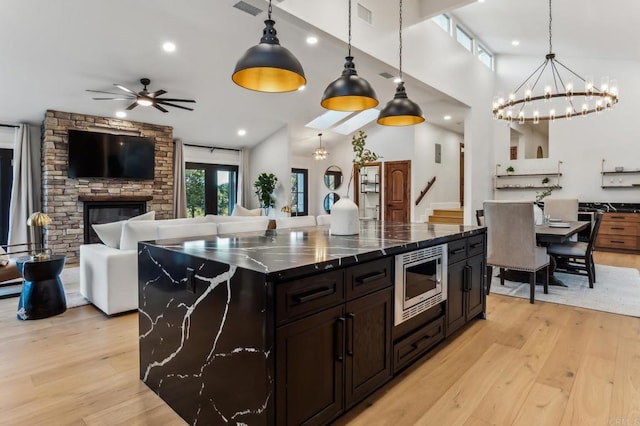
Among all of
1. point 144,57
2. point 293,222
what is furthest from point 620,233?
point 144,57

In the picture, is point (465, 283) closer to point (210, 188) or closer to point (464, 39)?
point (464, 39)

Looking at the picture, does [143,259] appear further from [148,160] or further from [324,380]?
[148,160]

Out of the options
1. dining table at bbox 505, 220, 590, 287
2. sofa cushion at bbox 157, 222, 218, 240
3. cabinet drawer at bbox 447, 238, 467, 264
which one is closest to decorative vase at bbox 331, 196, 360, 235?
cabinet drawer at bbox 447, 238, 467, 264

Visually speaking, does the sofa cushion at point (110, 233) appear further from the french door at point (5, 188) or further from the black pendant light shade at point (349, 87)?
the french door at point (5, 188)

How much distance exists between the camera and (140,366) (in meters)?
2.32

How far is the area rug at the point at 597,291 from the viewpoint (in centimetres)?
373

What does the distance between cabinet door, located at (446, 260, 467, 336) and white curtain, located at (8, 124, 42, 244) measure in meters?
7.16

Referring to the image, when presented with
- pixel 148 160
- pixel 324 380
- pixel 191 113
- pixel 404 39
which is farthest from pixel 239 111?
pixel 324 380

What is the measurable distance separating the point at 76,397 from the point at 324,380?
5.15 feet

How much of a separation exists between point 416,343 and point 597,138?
7.86m

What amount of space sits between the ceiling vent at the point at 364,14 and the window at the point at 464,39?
10.6ft

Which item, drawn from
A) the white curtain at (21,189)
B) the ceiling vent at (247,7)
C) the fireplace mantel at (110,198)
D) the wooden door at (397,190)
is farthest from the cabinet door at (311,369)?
the wooden door at (397,190)

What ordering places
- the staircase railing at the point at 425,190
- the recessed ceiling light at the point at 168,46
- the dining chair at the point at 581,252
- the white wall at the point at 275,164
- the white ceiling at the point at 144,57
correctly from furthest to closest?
the staircase railing at the point at 425,190
the white wall at the point at 275,164
the recessed ceiling light at the point at 168,46
the dining chair at the point at 581,252
the white ceiling at the point at 144,57

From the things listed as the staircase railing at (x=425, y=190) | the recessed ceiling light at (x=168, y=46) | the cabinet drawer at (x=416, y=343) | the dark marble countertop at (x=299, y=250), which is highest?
the recessed ceiling light at (x=168, y=46)
